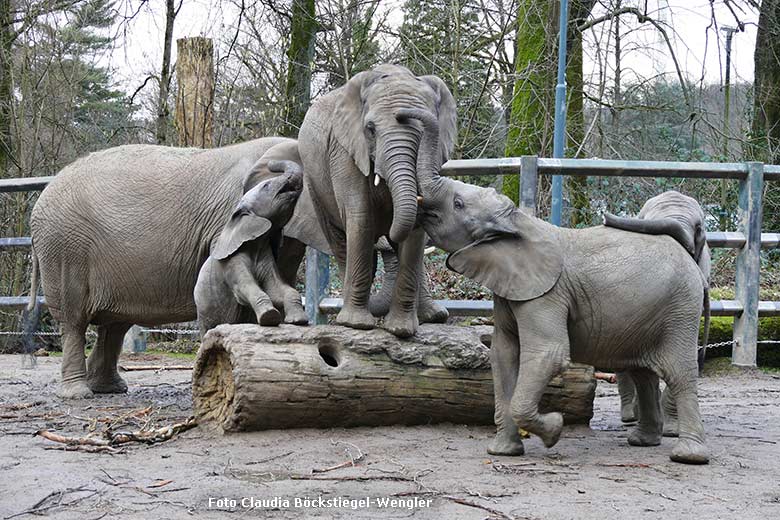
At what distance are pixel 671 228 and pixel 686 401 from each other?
0.93 m

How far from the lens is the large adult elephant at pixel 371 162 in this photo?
5336 millimetres

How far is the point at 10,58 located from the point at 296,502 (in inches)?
582

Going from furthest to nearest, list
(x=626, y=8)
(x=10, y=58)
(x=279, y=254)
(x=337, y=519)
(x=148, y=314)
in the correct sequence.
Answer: (x=10, y=58) → (x=626, y=8) → (x=148, y=314) → (x=279, y=254) → (x=337, y=519)

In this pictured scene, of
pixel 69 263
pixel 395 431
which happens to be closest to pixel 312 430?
pixel 395 431

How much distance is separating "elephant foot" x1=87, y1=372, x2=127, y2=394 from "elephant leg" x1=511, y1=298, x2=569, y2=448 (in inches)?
156

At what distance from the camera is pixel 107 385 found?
7664 mm

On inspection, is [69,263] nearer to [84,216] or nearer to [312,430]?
[84,216]

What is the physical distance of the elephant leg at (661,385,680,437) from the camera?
5781mm

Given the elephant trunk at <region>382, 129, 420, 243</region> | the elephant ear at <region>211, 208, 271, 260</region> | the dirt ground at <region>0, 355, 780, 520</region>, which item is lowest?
the dirt ground at <region>0, 355, 780, 520</region>

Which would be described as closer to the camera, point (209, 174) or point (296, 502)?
point (296, 502)

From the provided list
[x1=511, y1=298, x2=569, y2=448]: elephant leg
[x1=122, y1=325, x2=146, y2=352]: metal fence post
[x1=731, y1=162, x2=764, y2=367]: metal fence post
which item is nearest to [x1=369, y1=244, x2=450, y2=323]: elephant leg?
[x1=511, y1=298, x2=569, y2=448]: elephant leg

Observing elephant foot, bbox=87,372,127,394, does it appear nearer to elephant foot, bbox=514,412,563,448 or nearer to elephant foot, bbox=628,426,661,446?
elephant foot, bbox=514,412,563,448

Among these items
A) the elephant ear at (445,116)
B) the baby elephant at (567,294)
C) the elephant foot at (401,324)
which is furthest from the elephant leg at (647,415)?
the elephant ear at (445,116)

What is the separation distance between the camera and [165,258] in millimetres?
7016
